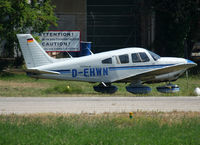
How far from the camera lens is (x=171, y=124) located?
985 cm

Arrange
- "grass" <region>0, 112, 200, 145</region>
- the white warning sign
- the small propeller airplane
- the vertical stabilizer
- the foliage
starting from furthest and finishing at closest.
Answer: the foliage → the white warning sign → the vertical stabilizer → the small propeller airplane → "grass" <region>0, 112, 200, 145</region>

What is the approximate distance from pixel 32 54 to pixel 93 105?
200 inches

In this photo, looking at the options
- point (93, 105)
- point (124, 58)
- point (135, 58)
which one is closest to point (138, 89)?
point (135, 58)

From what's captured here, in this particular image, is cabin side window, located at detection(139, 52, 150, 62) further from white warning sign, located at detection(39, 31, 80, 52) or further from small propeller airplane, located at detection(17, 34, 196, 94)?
white warning sign, located at detection(39, 31, 80, 52)

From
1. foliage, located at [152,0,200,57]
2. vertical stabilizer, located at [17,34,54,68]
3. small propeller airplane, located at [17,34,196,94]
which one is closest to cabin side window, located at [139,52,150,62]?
small propeller airplane, located at [17,34,196,94]

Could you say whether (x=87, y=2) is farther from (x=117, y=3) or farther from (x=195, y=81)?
(x=195, y=81)

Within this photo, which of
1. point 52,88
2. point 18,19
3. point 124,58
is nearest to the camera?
point 124,58

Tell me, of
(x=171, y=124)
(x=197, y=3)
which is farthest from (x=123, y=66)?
(x=197, y=3)

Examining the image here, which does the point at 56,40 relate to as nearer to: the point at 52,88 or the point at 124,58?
the point at 52,88

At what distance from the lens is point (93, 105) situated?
13.2 meters

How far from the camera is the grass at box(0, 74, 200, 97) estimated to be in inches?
683

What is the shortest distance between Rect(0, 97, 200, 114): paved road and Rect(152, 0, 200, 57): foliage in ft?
43.6

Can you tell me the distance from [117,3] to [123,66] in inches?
822

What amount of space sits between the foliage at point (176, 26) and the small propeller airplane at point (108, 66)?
33.7 ft
